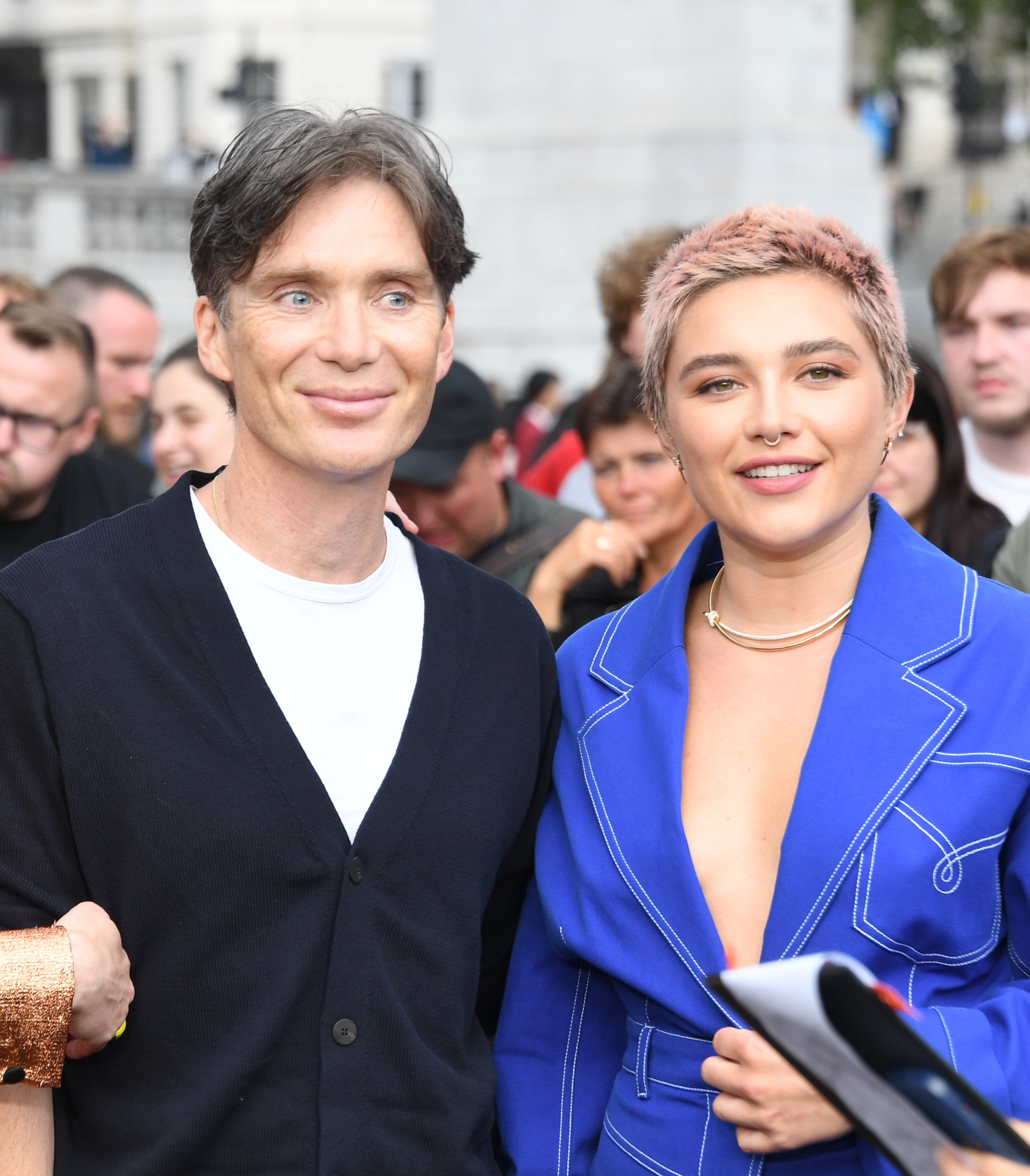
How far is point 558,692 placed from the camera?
9.64ft

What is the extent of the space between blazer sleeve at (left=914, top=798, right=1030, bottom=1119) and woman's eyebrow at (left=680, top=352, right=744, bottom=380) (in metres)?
0.82

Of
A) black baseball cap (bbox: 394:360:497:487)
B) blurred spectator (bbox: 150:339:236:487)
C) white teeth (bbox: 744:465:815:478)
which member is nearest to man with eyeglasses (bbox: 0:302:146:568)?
blurred spectator (bbox: 150:339:236:487)

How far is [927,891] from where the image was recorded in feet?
7.92

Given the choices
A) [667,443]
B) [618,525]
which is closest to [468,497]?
[618,525]

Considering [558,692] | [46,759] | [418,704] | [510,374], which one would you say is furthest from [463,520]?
[510,374]

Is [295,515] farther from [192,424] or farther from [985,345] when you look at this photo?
[985,345]

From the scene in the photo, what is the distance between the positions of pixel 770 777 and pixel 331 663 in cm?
74

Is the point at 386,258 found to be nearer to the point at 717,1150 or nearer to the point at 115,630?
the point at 115,630

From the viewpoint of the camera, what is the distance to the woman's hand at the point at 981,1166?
1.73m

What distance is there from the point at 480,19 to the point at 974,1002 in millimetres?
14888

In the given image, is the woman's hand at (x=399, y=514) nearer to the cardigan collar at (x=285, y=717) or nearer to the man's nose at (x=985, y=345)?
the cardigan collar at (x=285, y=717)

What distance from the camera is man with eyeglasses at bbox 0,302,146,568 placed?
4.33m

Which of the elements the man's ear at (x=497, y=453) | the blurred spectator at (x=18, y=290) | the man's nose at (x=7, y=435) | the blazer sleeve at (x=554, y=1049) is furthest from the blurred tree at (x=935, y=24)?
the blazer sleeve at (x=554, y=1049)

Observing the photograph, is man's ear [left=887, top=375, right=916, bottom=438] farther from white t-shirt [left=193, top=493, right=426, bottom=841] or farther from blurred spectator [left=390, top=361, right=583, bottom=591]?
blurred spectator [left=390, top=361, right=583, bottom=591]
